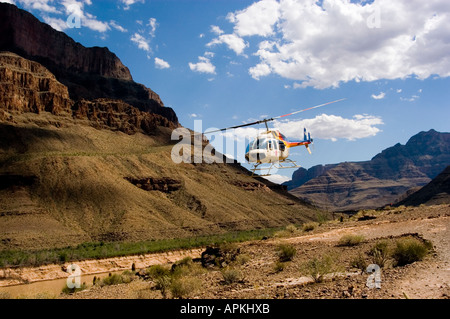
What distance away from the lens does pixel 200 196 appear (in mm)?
82125

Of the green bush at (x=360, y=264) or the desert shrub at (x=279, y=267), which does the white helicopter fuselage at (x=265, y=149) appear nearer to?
the desert shrub at (x=279, y=267)

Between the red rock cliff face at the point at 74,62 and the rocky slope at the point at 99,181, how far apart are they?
19848 millimetres

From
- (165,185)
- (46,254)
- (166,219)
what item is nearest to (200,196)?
(165,185)

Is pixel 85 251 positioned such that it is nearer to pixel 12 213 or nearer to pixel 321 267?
pixel 12 213

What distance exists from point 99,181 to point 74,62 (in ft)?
393

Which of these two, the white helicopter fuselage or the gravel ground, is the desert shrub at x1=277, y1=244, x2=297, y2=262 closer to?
the gravel ground

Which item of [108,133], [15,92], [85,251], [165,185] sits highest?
[15,92]

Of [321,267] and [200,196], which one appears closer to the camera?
[321,267]

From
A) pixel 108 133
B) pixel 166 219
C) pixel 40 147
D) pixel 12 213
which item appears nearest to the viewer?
pixel 12 213

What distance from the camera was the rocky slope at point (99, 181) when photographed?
57156mm

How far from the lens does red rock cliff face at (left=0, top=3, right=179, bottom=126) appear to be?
481 feet

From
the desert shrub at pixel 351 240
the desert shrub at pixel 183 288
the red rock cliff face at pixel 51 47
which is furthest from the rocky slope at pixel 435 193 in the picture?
the red rock cliff face at pixel 51 47

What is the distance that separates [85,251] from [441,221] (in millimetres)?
40028

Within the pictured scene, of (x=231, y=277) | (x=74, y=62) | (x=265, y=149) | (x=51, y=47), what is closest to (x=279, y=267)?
(x=231, y=277)
